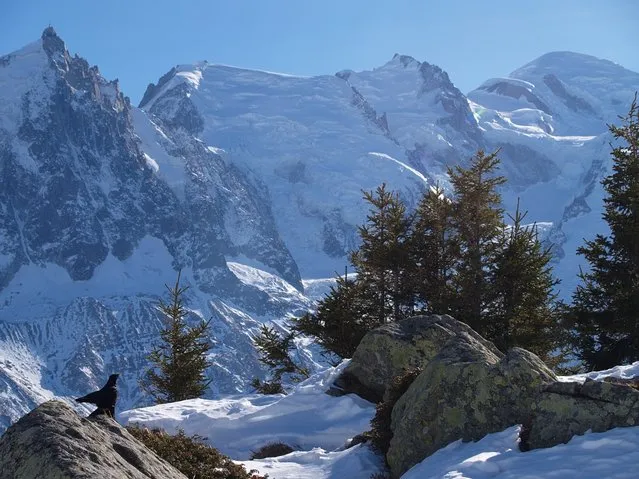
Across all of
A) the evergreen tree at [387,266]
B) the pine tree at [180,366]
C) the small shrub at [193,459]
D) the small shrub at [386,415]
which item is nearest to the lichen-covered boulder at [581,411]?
the small shrub at [386,415]

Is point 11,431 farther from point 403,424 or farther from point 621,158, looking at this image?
point 621,158

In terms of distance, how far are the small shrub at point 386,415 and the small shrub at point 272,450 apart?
10.3ft

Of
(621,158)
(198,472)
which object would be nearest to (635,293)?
(621,158)

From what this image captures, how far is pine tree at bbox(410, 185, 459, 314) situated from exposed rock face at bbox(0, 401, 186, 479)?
17.6 metres

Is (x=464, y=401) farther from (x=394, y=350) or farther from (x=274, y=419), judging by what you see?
(x=274, y=419)

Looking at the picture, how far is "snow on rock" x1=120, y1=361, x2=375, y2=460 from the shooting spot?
58.5ft

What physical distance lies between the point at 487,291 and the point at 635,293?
467 centimetres

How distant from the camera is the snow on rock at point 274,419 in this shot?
1784 centimetres

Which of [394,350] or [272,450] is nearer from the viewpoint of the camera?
[272,450]

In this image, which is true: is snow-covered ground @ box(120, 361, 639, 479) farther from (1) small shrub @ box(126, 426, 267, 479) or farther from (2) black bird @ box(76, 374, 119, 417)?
(2) black bird @ box(76, 374, 119, 417)

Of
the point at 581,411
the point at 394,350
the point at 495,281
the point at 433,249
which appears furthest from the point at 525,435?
the point at 433,249

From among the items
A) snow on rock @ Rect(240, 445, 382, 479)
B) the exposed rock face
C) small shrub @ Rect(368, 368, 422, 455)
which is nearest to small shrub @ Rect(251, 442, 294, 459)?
snow on rock @ Rect(240, 445, 382, 479)

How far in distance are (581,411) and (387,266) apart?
54.8 feet

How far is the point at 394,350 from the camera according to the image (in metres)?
18.8
